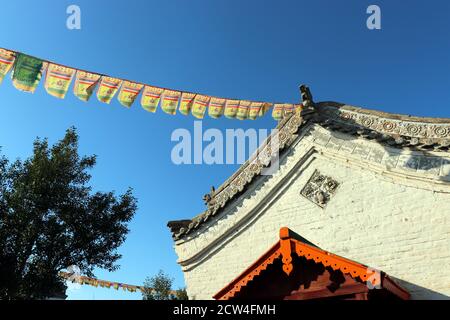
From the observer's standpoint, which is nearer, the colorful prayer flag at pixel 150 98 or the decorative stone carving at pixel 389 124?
the decorative stone carving at pixel 389 124

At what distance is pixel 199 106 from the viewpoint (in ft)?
48.0

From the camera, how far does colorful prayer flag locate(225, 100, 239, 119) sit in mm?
14984

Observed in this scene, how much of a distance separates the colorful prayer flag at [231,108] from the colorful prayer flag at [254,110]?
551 mm

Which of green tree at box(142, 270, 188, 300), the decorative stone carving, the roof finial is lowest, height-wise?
green tree at box(142, 270, 188, 300)

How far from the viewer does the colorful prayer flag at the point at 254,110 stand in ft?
49.7

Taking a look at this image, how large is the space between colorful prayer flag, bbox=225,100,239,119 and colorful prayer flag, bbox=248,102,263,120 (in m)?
0.55

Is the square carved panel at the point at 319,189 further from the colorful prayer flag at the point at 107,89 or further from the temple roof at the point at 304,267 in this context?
the colorful prayer flag at the point at 107,89

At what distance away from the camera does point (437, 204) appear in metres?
9.68

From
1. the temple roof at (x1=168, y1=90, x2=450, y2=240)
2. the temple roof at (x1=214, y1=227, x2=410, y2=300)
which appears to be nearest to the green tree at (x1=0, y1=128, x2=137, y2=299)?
the temple roof at (x1=168, y1=90, x2=450, y2=240)

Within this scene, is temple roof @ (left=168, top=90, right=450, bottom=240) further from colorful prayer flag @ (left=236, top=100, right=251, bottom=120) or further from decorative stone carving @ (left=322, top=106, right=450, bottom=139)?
colorful prayer flag @ (left=236, top=100, right=251, bottom=120)

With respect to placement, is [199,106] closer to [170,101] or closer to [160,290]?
[170,101]

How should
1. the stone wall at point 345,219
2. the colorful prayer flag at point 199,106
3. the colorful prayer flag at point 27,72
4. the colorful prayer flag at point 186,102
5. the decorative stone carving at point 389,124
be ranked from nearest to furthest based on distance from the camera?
the stone wall at point 345,219, the decorative stone carving at point 389,124, the colorful prayer flag at point 27,72, the colorful prayer flag at point 186,102, the colorful prayer flag at point 199,106

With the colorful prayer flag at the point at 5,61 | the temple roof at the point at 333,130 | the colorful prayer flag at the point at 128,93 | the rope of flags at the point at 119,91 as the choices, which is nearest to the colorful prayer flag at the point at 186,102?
the rope of flags at the point at 119,91

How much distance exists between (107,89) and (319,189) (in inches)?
301
